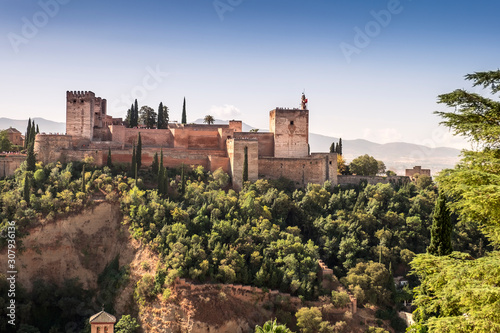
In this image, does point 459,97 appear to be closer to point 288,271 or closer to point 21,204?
point 288,271

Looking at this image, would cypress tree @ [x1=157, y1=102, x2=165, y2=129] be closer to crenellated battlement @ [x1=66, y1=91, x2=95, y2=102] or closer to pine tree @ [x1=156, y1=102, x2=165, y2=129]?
pine tree @ [x1=156, y1=102, x2=165, y2=129]

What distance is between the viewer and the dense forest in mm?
26141

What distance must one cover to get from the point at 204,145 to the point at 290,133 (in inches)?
258

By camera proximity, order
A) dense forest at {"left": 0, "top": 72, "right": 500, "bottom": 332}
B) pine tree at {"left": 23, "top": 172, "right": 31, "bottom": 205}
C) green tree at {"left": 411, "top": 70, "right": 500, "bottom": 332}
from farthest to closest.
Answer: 1. pine tree at {"left": 23, "top": 172, "right": 31, "bottom": 205}
2. dense forest at {"left": 0, "top": 72, "right": 500, "bottom": 332}
3. green tree at {"left": 411, "top": 70, "right": 500, "bottom": 332}

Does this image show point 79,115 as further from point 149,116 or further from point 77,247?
point 77,247

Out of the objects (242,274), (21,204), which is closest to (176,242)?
(242,274)

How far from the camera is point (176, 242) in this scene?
26719 millimetres

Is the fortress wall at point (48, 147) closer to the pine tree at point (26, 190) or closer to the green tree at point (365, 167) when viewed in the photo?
the pine tree at point (26, 190)

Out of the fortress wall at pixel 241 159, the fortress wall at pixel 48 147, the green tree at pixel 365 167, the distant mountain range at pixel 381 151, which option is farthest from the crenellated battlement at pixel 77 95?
the distant mountain range at pixel 381 151

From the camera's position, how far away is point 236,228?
28641mm

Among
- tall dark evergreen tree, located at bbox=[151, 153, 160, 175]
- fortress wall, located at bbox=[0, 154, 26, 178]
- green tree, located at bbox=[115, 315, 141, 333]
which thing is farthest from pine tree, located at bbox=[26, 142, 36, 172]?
green tree, located at bbox=[115, 315, 141, 333]

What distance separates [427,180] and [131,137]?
22.9 meters

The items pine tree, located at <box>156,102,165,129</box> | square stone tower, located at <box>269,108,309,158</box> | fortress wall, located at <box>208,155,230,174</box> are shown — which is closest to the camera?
fortress wall, located at <box>208,155,230,174</box>

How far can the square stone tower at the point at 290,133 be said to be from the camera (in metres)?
36.7
